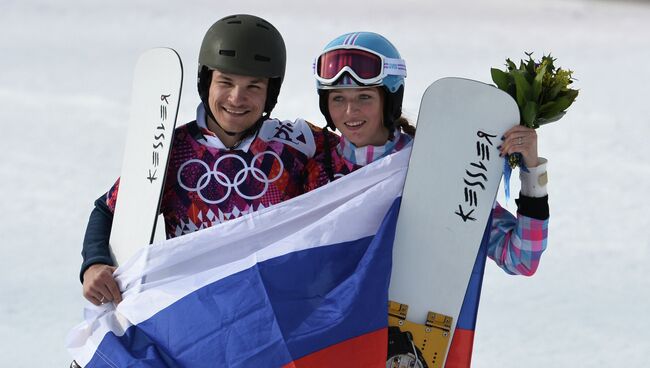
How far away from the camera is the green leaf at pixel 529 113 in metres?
2.56

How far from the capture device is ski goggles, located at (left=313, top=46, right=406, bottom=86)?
271 cm

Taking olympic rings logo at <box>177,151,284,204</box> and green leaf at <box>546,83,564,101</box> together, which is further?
olympic rings logo at <box>177,151,284,204</box>

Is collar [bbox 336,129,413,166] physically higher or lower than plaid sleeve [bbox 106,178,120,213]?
higher

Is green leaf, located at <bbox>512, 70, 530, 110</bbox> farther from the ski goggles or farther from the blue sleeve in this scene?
the blue sleeve

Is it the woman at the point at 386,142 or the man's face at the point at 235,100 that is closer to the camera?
the woman at the point at 386,142

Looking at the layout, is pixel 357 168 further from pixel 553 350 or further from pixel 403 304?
pixel 553 350

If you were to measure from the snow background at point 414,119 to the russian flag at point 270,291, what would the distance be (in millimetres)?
409

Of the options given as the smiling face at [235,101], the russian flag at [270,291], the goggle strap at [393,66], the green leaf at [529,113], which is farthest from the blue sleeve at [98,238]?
the green leaf at [529,113]

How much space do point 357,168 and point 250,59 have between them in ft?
1.36

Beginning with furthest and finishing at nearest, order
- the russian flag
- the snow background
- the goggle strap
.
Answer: the snow background → the goggle strap → the russian flag

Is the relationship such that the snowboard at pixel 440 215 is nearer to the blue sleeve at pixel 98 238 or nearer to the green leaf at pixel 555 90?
the green leaf at pixel 555 90

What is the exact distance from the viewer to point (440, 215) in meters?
2.67

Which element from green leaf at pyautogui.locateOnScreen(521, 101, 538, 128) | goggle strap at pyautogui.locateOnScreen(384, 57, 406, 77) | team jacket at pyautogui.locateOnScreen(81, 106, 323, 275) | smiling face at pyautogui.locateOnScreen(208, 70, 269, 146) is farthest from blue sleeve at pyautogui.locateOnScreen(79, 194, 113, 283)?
green leaf at pyautogui.locateOnScreen(521, 101, 538, 128)

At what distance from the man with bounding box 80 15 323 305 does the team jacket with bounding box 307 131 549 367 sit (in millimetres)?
77
